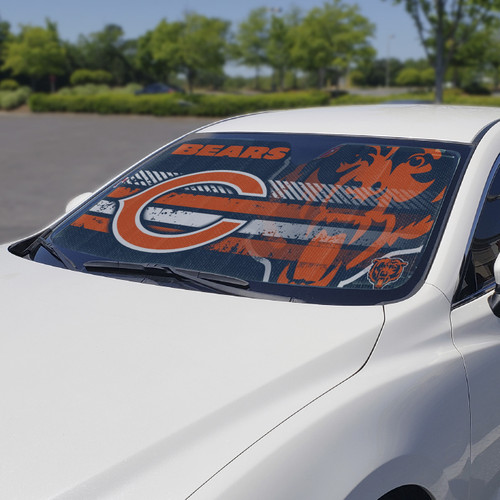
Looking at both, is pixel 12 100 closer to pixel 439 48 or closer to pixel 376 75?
pixel 439 48

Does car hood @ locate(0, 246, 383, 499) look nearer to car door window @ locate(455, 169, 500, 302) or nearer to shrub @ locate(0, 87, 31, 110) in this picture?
car door window @ locate(455, 169, 500, 302)

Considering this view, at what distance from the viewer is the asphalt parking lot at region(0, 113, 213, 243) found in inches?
410

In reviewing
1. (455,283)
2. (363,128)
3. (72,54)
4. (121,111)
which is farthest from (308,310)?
(72,54)

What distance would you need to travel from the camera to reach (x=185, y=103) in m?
35.9

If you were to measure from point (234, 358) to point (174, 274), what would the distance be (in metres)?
0.62

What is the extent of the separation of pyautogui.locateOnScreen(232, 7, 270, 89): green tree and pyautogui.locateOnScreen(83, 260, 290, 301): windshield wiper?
54.0 meters

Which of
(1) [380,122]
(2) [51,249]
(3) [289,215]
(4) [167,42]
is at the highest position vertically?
(4) [167,42]

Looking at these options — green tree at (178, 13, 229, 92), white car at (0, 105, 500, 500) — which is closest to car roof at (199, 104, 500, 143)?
white car at (0, 105, 500, 500)

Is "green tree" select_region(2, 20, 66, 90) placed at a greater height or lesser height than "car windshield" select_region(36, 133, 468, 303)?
greater

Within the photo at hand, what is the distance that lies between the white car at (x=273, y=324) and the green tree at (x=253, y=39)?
53634 mm

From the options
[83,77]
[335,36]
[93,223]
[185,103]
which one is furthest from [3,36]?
[93,223]

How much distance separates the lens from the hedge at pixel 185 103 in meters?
35.1

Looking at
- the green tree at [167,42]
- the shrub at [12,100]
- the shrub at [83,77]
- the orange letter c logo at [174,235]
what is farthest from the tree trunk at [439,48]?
the shrub at [83,77]

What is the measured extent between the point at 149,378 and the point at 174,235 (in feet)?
3.19
